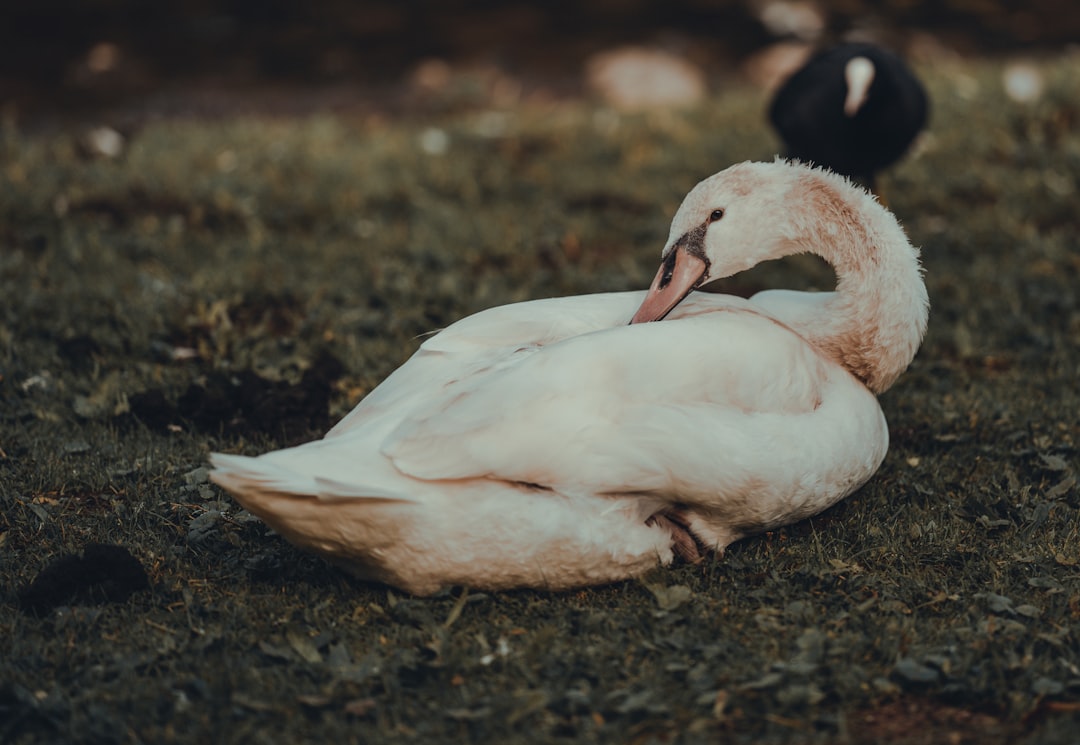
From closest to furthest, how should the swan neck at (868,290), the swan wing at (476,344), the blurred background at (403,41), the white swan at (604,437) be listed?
the white swan at (604,437) < the swan wing at (476,344) < the swan neck at (868,290) < the blurred background at (403,41)

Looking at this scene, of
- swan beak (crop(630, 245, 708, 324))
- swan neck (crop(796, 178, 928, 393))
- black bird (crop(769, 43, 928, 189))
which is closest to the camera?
swan beak (crop(630, 245, 708, 324))

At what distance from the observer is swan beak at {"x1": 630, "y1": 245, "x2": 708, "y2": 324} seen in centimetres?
345

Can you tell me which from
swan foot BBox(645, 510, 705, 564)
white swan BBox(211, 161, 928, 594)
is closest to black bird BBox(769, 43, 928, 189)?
white swan BBox(211, 161, 928, 594)

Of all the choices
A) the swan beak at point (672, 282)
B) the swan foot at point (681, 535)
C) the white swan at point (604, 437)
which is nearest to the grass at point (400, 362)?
the swan foot at point (681, 535)

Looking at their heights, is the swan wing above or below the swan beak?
below

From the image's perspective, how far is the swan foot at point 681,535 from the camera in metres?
3.24

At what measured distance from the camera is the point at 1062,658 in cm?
276

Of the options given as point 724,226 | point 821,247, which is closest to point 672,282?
point 724,226

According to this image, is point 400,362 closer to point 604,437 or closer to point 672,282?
point 672,282

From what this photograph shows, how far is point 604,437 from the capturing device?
3.00m

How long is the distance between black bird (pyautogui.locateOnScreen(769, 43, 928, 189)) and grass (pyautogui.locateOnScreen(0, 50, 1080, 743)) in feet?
1.74

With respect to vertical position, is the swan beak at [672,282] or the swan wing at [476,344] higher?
the swan beak at [672,282]

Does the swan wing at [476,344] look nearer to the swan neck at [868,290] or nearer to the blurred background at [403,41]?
the swan neck at [868,290]

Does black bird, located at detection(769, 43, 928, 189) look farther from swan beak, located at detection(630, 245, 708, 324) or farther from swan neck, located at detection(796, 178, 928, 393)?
swan beak, located at detection(630, 245, 708, 324)
